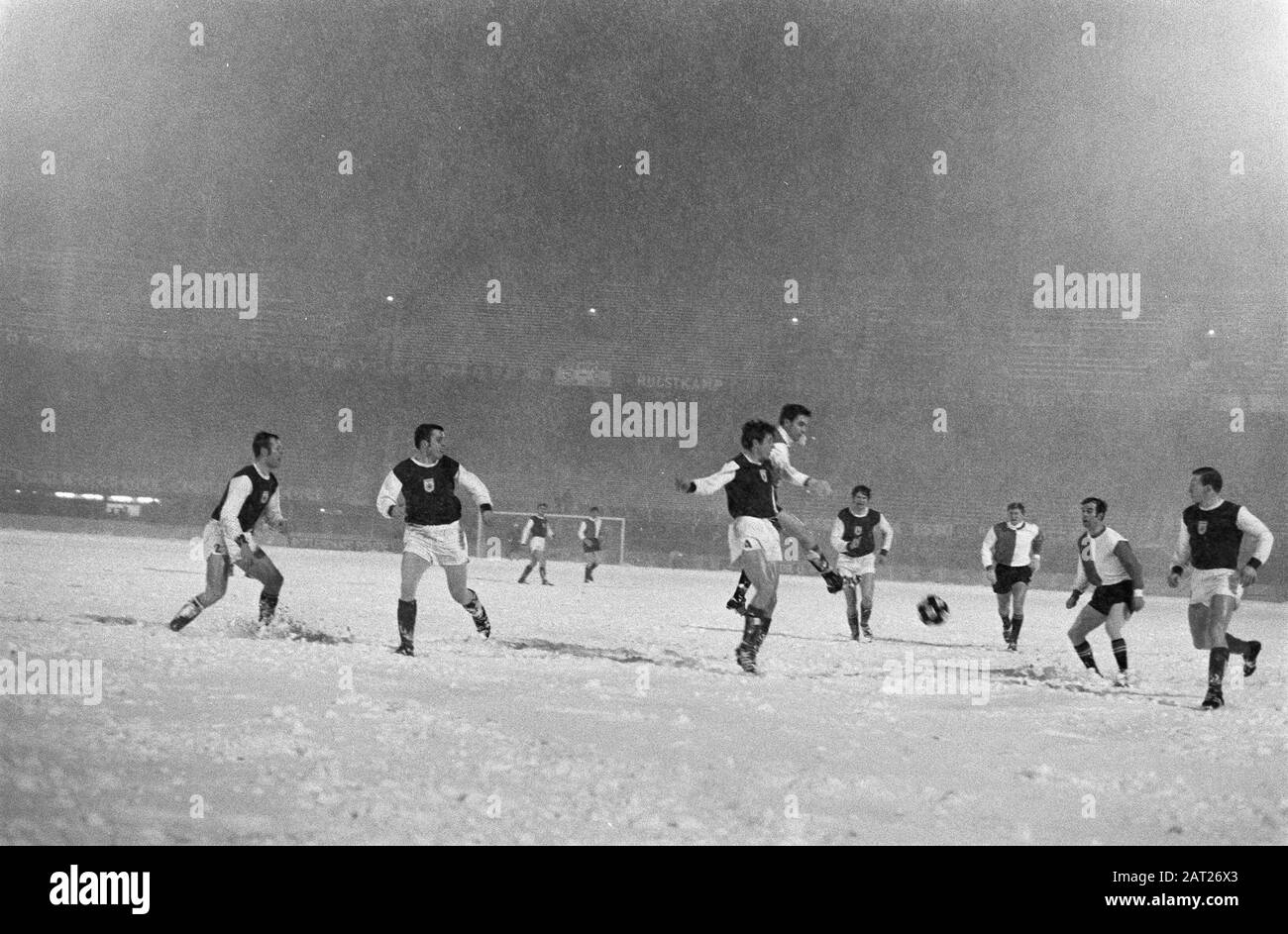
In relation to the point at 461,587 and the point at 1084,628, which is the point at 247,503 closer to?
the point at 461,587

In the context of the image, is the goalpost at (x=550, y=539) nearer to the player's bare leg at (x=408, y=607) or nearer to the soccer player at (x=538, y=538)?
the soccer player at (x=538, y=538)

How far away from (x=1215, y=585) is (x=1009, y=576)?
3.90 m

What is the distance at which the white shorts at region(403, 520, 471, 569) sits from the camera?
7.64 metres

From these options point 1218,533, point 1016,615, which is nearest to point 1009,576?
point 1016,615

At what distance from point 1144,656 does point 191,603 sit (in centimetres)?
813

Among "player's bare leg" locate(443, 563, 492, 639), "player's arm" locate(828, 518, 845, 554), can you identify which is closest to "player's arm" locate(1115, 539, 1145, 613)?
"player's arm" locate(828, 518, 845, 554)

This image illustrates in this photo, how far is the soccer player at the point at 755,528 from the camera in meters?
7.32

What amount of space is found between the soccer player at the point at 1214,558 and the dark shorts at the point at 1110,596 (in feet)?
3.00

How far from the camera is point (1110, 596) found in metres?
7.64

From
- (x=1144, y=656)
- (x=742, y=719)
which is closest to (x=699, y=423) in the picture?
(x=1144, y=656)

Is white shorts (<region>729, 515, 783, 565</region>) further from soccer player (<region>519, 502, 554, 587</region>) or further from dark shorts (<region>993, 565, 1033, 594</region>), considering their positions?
soccer player (<region>519, 502, 554, 587</region>)

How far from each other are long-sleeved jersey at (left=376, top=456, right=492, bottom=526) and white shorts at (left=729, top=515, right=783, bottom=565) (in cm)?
170
